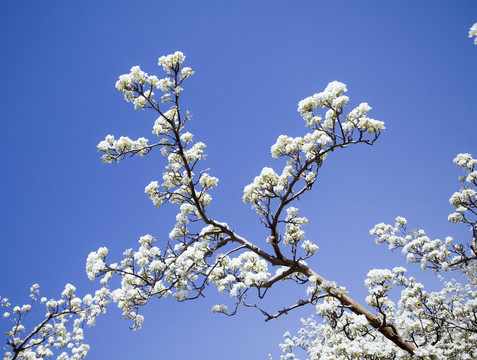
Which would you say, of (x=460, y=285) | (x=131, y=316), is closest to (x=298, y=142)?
(x=131, y=316)

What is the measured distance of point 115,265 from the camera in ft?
25.9

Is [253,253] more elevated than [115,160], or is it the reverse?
[115,160]

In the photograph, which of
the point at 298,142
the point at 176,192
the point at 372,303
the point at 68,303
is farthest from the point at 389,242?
the point at 68,303

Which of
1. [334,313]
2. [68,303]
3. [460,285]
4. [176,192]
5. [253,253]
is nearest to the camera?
[334,313]

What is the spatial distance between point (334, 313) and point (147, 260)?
527 cm

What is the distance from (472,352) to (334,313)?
3868mm

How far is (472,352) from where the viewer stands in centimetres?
753

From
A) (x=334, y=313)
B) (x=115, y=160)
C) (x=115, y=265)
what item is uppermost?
(x=115, y=160)

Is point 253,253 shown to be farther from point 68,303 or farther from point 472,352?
point 68,303

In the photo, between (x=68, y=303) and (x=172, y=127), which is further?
(x=68, y=303)

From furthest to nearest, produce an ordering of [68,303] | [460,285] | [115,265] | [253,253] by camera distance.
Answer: [460,285], [68,303], [253,253], [115,265]

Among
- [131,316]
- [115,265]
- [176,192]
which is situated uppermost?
[176,192]

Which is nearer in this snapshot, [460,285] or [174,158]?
[174,158]

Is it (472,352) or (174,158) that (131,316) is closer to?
(174,158)
